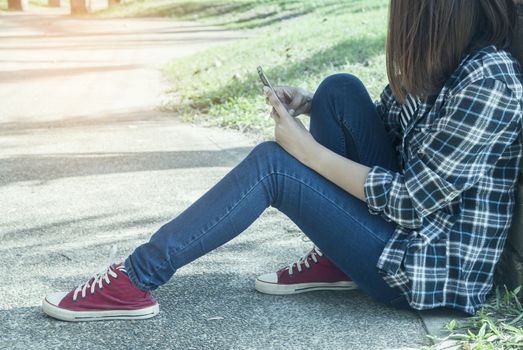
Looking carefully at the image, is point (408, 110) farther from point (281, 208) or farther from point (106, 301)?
point (106, 301)

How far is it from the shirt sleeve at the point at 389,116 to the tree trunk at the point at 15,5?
79.9ft

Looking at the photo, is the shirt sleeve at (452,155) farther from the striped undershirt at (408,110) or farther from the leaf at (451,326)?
the leaf at (451,326)

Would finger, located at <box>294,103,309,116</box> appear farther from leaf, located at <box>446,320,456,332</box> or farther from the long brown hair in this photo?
leaf, located at <box>446,320,456,332</box>

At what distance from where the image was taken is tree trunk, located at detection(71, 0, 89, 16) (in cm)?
2512

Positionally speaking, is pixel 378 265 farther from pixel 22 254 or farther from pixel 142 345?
pixel 22 254

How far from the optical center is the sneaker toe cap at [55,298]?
2920 mm

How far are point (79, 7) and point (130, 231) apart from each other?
2234 centimetres

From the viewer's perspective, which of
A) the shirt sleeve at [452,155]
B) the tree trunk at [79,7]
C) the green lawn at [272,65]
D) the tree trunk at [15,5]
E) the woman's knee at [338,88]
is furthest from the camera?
the tree trunk at [15,5]

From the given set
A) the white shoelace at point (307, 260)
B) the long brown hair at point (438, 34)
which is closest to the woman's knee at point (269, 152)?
the long brown hair at point (438, 34)

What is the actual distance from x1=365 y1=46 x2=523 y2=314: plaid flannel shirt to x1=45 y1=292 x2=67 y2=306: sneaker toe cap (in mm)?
1085

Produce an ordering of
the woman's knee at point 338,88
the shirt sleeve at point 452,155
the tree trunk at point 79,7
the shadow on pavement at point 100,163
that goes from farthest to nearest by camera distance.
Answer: the tree trunk at point 79,7
the shadow on pavement at point 100,163
the woman's knee at point 338,88
the shirt sleeve at point 452,155

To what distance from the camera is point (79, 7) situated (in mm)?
25312

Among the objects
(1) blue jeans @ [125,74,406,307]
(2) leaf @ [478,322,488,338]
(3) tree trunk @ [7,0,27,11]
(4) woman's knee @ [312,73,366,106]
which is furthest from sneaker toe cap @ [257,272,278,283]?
(3) tree trunk @ [7,0,27,11]

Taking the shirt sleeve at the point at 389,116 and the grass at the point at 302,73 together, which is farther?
the shirt sleeve at the point at 389,116
